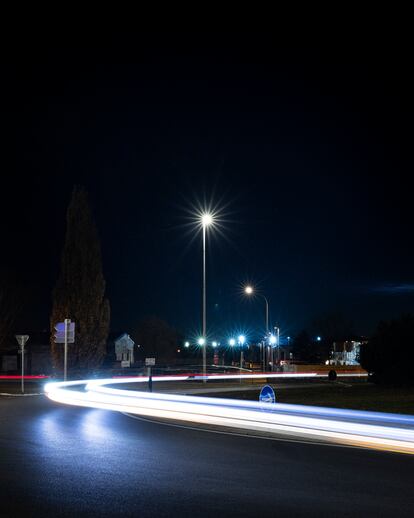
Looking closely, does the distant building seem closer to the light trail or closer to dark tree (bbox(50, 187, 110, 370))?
dark tree (bbox(50, 187, 110, 370))

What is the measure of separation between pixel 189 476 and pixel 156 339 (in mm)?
92165

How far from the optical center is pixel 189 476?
1072 centimetres

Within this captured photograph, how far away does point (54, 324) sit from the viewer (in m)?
45.6

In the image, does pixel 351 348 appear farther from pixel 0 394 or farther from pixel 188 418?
pixel 188 418

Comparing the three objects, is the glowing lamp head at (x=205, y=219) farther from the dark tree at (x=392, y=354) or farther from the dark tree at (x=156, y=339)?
the dark tree at (x=156, y=339)

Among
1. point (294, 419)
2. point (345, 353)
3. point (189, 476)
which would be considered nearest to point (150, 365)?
point (294, 419)

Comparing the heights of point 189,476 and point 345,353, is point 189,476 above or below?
above

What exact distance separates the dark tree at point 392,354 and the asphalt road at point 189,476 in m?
17.2

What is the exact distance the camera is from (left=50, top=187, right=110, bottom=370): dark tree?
44.6 m

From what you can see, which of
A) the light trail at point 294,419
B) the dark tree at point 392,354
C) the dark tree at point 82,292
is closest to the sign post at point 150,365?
the light trail at point 294,419

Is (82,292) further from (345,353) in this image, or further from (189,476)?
(345,353)

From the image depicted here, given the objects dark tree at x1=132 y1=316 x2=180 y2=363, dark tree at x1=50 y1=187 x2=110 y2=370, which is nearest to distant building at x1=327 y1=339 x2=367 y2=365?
dark tree at x1=132 y1=316 x2=180 y2=363

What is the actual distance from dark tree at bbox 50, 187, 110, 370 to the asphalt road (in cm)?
2824

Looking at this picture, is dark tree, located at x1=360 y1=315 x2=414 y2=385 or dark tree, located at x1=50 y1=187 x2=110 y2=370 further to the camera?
dark tree, located at x1=50 y1=187 x2=110 y2=370
